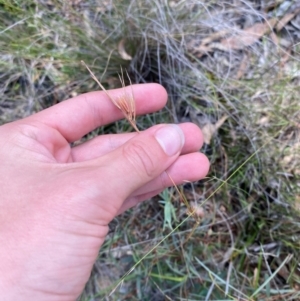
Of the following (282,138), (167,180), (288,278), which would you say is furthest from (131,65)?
(288,278)

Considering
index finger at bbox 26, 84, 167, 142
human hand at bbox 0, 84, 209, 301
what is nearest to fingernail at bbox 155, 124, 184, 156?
human hand at bbox 0, 84, 209, 301

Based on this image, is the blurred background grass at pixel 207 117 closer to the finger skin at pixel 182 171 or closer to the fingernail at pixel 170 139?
the finger skin at pixel 182 171

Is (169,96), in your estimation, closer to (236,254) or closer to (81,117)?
(81,117)

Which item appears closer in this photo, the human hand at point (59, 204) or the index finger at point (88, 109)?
the human hand at point (59, 204)

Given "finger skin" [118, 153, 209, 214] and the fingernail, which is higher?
the fingernail

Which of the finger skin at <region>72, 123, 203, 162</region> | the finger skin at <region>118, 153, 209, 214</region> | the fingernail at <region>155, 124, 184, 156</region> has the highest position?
the fingernail at <region>155, 124, 184, 156</region>

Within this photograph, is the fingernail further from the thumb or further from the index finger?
the index finger

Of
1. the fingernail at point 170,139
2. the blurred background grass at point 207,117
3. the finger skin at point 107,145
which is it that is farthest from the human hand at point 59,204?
the blurred background grass at point 207,117
